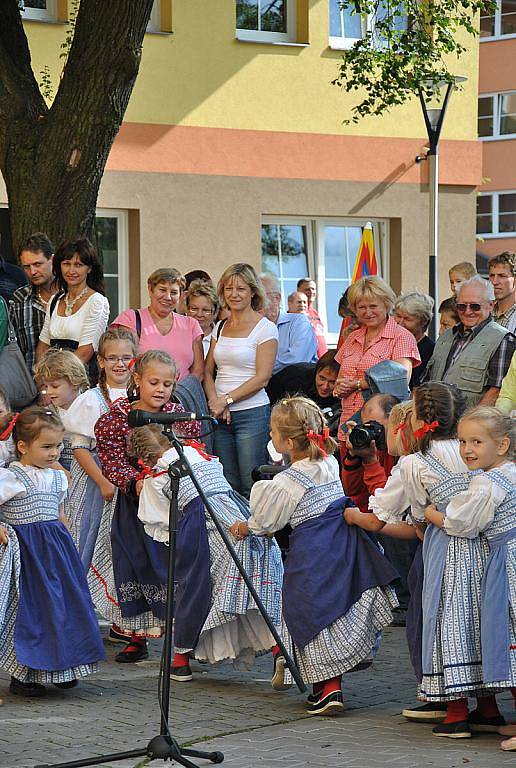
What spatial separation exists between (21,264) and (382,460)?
295 cm

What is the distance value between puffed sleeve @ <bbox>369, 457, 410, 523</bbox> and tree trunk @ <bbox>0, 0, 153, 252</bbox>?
4788 mm

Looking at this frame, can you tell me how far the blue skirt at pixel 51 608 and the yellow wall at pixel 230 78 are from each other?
9.28 metres

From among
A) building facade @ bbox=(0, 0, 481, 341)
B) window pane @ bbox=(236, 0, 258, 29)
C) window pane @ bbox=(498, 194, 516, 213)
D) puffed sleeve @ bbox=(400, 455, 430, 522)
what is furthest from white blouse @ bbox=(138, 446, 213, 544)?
window pane @ bbox=(498, 194, 516, 213)

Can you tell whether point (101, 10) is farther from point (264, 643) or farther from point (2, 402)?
point (264, 643)

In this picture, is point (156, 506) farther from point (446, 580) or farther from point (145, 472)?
point (446, 580)

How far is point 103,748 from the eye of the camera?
5164 mm

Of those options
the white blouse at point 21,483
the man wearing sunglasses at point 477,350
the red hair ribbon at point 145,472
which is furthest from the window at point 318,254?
the white blouse at point 21,483

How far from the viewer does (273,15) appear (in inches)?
630

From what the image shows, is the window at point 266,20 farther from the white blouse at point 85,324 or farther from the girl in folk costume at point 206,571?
the girl in folk costume at point 206,571

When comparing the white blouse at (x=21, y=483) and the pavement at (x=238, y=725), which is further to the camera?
the white blouse at (x=21, y=483)

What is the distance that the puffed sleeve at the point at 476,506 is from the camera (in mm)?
5176

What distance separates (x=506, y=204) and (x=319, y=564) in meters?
32.1

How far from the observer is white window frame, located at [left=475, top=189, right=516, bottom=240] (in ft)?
119

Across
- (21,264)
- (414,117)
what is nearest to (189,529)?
(21,264)
